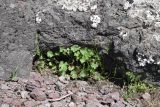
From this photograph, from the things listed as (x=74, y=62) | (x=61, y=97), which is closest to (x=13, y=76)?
(x=61, y=97)

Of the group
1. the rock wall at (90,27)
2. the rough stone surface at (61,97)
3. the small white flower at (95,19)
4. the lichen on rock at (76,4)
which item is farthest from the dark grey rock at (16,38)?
the small white flower at (95,19)

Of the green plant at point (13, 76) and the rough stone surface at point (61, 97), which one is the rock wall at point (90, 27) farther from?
the rough stone surface at point (61, 97)

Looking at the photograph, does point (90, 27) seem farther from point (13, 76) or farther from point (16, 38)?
point (13, 76)

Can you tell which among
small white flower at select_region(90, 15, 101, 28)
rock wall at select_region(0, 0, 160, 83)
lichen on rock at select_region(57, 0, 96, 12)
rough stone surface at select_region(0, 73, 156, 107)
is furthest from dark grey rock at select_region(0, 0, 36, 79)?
small white flower at select_region(90, 15, 101, 28)

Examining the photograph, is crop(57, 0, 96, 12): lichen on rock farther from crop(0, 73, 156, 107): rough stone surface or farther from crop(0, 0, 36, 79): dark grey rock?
crop(0, 73, 156, 107): rough stone surface

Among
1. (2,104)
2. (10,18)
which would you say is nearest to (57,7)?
(10,18)
